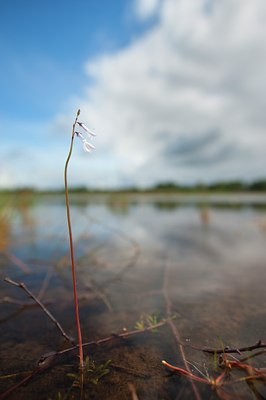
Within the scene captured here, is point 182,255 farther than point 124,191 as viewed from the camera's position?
No

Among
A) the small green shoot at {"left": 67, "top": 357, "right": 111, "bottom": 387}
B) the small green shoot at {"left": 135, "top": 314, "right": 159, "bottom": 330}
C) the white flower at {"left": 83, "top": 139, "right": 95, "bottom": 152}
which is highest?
the white flower at {"left": 83, "top": 139, "right": 95, "bottom": 152}

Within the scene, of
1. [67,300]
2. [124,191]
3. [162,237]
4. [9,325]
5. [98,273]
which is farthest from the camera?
[124,191]

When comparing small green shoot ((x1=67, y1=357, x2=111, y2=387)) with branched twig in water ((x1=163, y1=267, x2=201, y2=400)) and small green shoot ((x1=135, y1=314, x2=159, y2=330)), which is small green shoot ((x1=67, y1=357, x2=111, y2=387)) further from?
small green shoot ((x1=135, y1=314, x2=159, y2=330))

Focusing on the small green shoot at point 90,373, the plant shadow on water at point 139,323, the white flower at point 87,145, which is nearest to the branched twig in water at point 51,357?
the plant shadow on water at point 139,323

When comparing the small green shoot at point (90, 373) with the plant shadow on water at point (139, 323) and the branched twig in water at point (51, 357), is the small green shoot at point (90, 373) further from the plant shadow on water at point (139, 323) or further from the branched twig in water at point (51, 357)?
the branched twig in water at point (51, 357)

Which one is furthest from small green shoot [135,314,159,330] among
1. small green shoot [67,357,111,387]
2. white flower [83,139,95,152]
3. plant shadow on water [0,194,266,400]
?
white flower [83,139,95,152]

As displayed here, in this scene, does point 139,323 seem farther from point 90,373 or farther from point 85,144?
point 85,144

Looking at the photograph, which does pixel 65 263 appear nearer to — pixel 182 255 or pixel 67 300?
pixel 67 300

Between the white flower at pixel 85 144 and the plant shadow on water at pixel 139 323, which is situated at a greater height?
the white flower at pixel 85 144

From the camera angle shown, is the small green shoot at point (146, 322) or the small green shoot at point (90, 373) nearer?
the small green shoot at point (90, 373)

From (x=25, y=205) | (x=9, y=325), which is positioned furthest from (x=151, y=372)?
(x=25, y=205)

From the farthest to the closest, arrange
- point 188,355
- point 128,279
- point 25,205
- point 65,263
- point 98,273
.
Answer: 1. point 25,205
2. point 65,263
3. point 98,273
4. point 128,279
5. point 188,355
